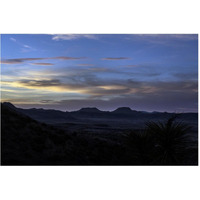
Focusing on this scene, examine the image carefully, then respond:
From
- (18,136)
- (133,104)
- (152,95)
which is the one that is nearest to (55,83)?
(18,136)

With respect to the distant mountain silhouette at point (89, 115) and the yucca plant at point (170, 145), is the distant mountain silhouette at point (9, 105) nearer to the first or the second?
the distant mountain silhouette at point (89, 115)

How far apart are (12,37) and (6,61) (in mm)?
821

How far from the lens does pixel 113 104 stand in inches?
345

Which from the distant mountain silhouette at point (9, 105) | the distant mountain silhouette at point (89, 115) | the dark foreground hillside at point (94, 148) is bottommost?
the dark foreground hillside at point (94, 148)

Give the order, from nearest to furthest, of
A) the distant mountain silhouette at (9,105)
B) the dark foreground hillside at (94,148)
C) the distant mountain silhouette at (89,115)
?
1. the dark foreground hillside at (94,148)
2. the distant mountain silhouette at (9,105)
3. the distant mountain silhouette at (89,115)

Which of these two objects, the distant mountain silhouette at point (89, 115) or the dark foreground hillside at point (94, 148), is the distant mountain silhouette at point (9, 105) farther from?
the dark foreground hillside at point (94, 148)

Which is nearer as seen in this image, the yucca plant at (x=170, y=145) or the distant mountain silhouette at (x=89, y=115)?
the yucca plant at (x=170, y=145)

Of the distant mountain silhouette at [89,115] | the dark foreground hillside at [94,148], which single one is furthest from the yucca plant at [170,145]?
the distant mountain silhouette at [89,115]

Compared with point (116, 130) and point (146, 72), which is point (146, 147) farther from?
point (116, 130)

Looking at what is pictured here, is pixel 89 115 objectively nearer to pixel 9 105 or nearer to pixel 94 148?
pixel 94 148

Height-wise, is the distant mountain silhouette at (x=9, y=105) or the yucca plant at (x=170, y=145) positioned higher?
the distant mountain silhouette at (x=9, y=105)

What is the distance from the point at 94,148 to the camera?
7.90m

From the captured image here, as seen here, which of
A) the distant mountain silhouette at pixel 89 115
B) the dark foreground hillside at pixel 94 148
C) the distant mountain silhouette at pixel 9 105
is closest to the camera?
the dark foreground hillside at pixel 94 148

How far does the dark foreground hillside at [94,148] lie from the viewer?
6.86 m
